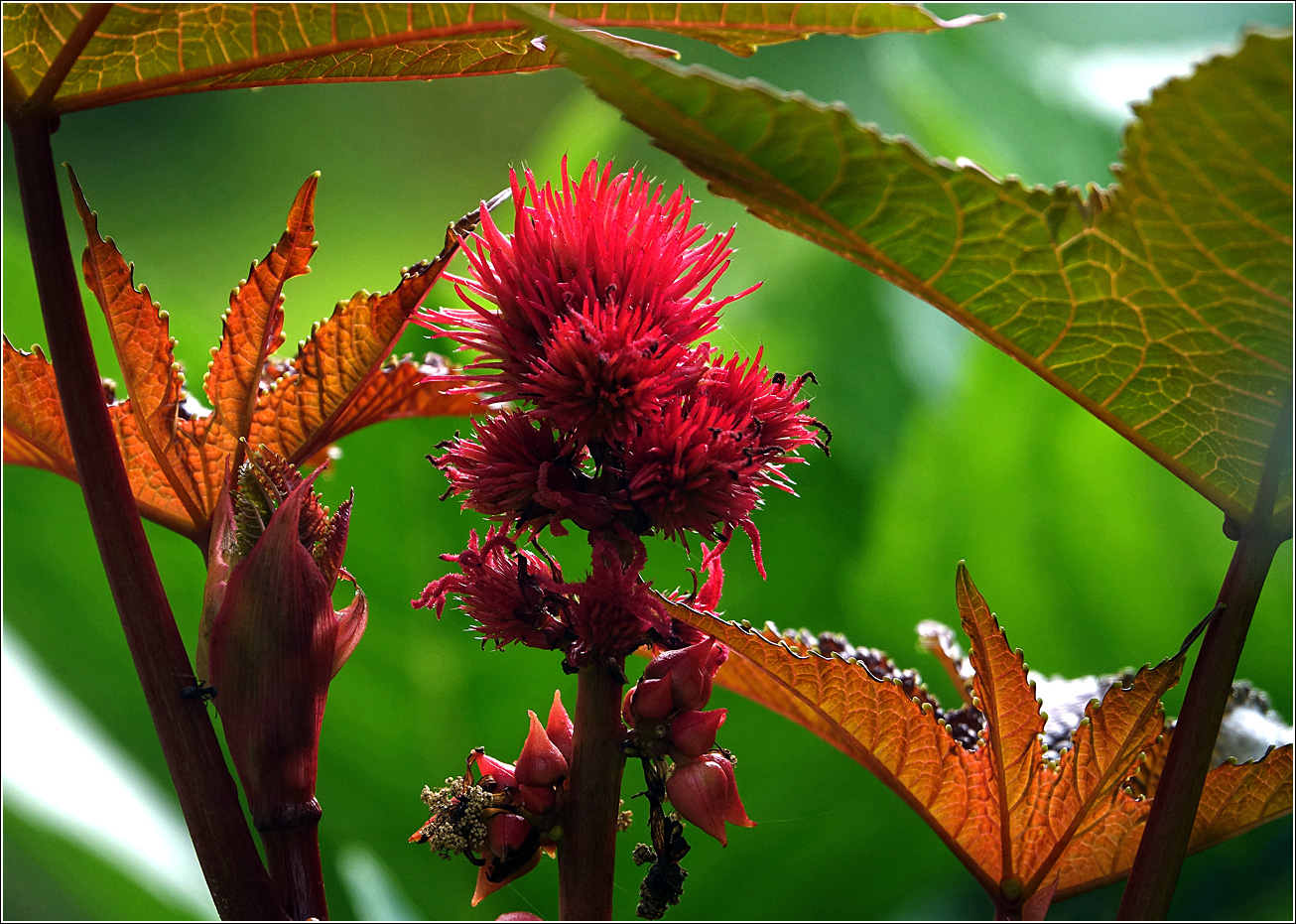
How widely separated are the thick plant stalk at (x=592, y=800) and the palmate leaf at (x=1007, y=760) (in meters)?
0.03

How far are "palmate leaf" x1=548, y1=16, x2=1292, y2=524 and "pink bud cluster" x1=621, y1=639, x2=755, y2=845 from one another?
0.34 ft

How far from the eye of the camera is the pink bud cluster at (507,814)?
0.83 feet

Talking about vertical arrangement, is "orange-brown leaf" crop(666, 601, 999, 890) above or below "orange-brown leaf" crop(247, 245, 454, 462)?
below

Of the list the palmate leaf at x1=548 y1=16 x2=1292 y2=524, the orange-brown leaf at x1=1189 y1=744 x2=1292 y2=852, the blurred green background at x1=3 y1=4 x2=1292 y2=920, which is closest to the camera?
the palmate leaf at x1=548 y1=16 x2=1292 y2=524

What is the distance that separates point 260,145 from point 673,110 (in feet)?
3.63

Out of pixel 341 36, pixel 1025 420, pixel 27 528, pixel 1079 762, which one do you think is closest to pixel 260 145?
pixel 27 528

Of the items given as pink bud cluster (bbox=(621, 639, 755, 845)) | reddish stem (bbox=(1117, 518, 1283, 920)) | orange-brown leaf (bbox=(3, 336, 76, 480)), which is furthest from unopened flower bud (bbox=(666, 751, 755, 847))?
orange-brown leaf (bbox=(3, 336, 76, 480))

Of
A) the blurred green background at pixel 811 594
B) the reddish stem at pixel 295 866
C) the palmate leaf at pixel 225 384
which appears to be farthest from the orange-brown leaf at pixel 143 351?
the blurred green background at pixel 811 594

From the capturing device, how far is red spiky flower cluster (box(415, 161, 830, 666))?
217mm

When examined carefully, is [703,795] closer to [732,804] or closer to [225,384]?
[732,804]

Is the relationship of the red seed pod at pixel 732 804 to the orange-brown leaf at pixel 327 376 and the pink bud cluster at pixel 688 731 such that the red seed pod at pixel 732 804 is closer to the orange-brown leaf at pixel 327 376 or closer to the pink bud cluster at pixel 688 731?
the pink bud cluster at pixel 688 731

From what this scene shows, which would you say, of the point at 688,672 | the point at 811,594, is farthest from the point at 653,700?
the point at 811,594

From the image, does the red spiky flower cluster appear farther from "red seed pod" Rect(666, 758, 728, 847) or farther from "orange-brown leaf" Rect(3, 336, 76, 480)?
"orange-brown leaf" Rect(3, 336, 76, 480)

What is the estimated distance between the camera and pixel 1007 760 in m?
0.30
